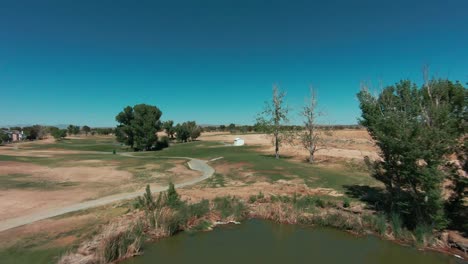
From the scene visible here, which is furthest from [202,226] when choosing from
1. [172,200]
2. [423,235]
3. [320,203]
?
[423,235]

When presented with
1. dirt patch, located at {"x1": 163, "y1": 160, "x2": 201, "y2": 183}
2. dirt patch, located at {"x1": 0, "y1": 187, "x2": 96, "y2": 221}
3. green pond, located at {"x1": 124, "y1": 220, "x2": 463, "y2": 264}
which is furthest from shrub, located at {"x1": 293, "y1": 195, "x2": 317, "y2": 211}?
dirt patch, located at {"x1": 0, "y1": 187, "x2": 96, "y2": 221}

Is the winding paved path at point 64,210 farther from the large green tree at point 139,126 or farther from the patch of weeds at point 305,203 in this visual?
the large green tree at point 139,126

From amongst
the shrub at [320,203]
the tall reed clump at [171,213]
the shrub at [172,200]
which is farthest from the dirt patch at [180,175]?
the shrub at [320,203]

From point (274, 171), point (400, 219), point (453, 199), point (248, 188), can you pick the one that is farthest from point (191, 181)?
point (453, 199)

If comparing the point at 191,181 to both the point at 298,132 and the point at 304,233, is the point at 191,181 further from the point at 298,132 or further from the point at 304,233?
the point at 298,132

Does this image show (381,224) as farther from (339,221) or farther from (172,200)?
(172,200)

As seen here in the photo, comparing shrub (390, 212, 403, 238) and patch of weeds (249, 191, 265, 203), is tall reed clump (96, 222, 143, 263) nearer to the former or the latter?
patch of weeds (249, 191, 265, 203)
